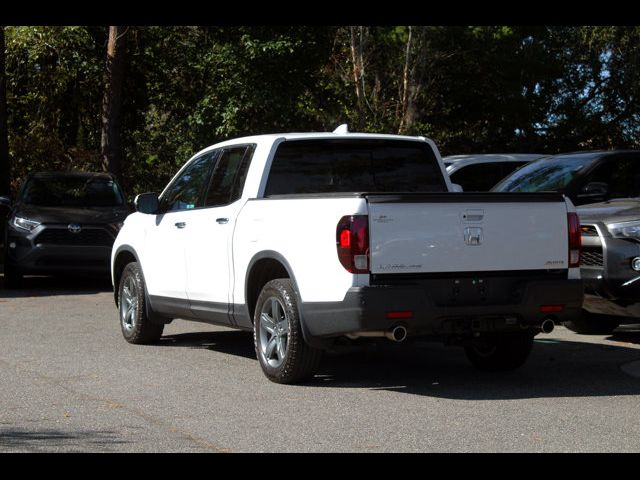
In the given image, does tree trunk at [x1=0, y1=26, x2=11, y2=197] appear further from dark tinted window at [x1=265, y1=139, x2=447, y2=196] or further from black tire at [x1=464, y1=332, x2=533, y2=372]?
black tire at [x1=464, y1=332, x2=533, y2=372]

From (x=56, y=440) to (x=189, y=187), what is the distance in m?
4.21

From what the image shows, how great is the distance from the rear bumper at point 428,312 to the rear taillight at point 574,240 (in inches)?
6.4

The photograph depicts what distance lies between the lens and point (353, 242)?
8023 mm

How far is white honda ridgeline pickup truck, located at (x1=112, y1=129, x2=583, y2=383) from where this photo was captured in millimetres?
8086

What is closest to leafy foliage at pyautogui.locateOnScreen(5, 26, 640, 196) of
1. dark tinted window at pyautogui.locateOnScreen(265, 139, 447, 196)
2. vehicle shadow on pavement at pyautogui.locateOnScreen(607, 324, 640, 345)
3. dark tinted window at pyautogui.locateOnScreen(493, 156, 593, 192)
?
dark tinted window at pyautogui.locateOnScreen(493, 156, 593, 192)

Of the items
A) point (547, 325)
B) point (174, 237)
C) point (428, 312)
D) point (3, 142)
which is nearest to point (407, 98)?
point (3, 142)

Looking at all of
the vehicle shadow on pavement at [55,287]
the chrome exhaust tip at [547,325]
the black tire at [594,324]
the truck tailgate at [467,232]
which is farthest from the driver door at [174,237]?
the vehicle shadow on pavement at [55,287]

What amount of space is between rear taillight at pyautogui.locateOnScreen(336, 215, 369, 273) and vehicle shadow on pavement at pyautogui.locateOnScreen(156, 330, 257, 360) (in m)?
2.69

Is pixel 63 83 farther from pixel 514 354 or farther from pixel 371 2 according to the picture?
pixel 514 354

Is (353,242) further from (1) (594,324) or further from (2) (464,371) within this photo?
(1) (594,324)

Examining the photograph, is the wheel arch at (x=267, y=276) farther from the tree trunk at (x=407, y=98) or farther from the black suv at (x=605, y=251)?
the tree trunk at (x=407, y=98)

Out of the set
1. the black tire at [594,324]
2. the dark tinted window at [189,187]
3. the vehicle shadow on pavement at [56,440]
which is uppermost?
the dark tinted window at [189,187]

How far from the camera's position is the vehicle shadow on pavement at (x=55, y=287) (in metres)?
16.9
